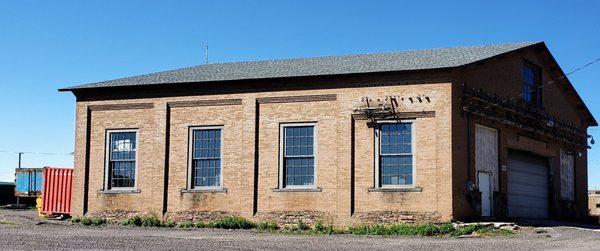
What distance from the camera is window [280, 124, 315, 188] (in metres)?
26.2

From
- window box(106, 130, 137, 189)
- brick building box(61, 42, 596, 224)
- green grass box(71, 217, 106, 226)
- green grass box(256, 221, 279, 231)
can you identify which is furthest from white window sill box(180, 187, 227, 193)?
green grass box(71, 217, 106, 226)

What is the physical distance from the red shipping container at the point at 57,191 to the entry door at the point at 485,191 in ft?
51.3

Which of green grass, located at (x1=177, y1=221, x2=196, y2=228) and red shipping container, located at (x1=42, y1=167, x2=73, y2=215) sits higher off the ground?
red shipping container, located at (x1=42, y1=167, x2=73, y2=215)

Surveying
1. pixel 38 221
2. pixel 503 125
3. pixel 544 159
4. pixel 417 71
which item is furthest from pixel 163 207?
pixel 544 159

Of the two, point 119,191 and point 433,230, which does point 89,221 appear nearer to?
point 119,191

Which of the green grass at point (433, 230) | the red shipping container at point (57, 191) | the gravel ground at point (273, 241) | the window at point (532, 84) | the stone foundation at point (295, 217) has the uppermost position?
the window at point (532, 84)

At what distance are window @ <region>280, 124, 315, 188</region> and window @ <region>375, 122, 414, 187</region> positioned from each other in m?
2.32

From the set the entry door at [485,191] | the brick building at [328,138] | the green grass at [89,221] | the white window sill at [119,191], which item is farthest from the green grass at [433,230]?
the green grass at [89,221]

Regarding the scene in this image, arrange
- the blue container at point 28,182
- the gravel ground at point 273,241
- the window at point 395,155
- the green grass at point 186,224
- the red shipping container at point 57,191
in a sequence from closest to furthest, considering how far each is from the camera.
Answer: the gravel ground at point 273,241
the window at point 395,155
the green grass at point 186,224
the red shipping container at point 57,191
the blue container at point 28,182

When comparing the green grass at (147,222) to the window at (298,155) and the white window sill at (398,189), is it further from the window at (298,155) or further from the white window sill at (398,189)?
the white window sill at (398,189)

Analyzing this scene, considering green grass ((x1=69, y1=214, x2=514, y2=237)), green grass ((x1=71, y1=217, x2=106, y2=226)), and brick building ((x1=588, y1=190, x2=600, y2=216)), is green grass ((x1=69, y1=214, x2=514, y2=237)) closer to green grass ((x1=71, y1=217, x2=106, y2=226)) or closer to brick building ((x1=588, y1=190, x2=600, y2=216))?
green grass ((x1=71, y1=217, x2=106, y2=226))

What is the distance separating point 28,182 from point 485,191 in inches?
1158

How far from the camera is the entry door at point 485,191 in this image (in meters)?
26.5

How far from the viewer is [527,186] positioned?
1200 inches
